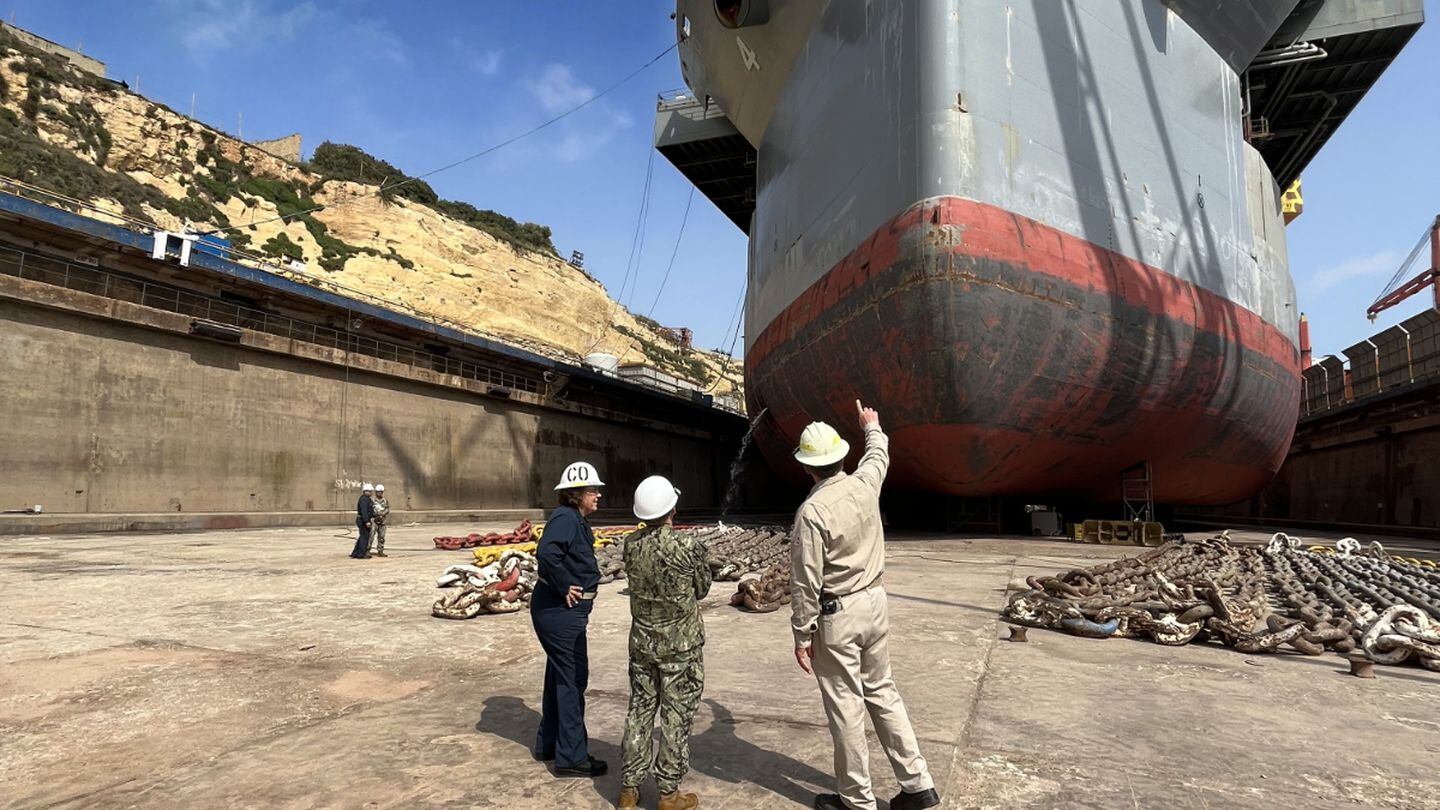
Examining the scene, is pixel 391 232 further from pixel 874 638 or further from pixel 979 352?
pixel 874 638

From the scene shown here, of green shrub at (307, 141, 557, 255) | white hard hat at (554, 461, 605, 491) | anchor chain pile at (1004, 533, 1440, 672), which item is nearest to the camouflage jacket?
white hard hat at (554, 461, 605, 491)

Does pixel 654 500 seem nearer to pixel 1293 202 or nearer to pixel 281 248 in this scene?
pixel 1293 202

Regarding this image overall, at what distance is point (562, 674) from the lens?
3.06 m

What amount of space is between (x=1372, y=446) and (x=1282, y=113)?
10.4 meters

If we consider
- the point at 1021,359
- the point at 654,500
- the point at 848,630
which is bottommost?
the point at 848,630

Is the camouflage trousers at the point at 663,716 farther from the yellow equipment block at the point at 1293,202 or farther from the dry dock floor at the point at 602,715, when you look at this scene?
the yellow equipment block at the point at 1293,202

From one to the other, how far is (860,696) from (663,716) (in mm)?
762

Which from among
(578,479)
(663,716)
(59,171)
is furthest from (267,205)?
(663,716)

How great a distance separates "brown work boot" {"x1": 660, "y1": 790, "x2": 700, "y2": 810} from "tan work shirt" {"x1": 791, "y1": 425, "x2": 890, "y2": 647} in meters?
0.67

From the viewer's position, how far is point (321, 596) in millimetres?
7086

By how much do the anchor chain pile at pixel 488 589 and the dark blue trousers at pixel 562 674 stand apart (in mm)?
2589

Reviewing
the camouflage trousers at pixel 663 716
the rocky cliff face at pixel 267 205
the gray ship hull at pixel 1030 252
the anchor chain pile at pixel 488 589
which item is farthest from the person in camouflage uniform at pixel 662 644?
the rocky cliff face at pixel 267 205

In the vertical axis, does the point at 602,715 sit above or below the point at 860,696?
below

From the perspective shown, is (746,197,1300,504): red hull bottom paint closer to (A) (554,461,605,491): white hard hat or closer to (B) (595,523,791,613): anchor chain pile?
(B) (595,523,791,613): anchor chain pile
